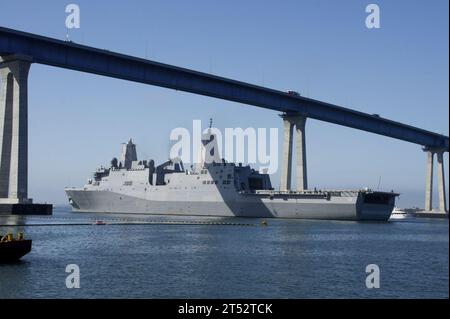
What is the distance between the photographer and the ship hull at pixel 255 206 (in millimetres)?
84375

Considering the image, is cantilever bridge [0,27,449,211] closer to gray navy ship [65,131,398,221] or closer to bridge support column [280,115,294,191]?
bridge support column [280,115,294,191]

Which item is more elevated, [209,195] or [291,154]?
[291,154]

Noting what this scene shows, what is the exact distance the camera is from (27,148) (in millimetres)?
68000

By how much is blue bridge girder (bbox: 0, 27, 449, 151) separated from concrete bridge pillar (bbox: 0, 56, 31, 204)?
9.19ft

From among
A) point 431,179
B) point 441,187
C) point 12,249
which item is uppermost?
point 431,179

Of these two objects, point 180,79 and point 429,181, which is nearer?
point 180,79

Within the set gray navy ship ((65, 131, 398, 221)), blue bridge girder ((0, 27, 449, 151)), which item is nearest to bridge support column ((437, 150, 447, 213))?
blue bridge girder ((0, 27, 449, 151))

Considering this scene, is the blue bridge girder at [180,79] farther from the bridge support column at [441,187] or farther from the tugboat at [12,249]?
the tugboat at [12,249]

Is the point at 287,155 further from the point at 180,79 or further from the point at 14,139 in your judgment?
the point at 14,139

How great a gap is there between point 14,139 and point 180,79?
73.1 ft

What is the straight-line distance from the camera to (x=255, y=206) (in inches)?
3612

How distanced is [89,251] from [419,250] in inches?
869

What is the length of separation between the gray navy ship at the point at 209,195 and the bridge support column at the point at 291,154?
4.48m

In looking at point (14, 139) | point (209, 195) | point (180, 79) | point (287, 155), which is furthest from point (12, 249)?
point (287, 155)
